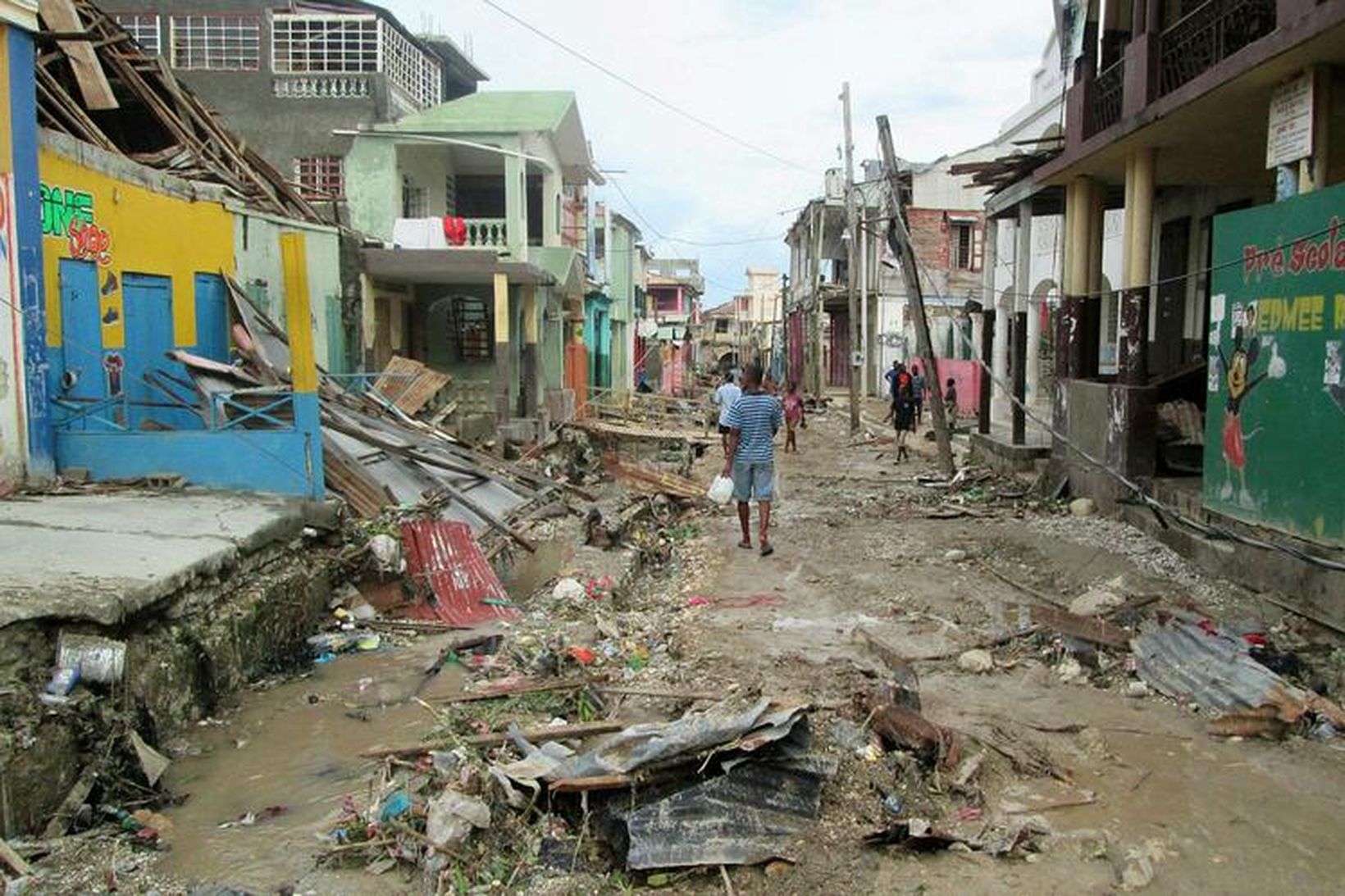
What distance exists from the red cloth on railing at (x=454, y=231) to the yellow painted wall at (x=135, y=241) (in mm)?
6449

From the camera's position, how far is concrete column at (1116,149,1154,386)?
35.6ft

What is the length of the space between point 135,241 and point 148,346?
110 cm

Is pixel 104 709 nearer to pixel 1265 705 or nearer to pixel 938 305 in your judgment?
pixel 1265 705

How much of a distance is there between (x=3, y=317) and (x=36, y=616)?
479 cm

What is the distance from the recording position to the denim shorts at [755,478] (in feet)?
32.8

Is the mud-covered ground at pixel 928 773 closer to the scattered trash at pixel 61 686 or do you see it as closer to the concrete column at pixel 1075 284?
the scattered trash at pixel 61 686

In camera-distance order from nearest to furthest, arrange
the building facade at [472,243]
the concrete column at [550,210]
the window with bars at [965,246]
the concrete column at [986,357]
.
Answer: the concrete column at [986,357]
the building facade at [472,243]
the concrete column at [550,210]
the window with bars at [965,246]

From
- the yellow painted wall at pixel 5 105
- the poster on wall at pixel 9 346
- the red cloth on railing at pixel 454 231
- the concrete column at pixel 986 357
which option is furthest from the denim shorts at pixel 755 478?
the red cloth on railing at pixel 454 231

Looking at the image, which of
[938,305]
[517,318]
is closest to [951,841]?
[517,318]

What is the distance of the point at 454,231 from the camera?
19.1 m

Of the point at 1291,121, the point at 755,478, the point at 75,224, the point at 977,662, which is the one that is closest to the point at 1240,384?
the point at 1291,121

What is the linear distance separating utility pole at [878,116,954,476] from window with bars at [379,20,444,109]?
37.9ft

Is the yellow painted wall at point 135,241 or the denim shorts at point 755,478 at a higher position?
the yellow painted wall at point 135,241

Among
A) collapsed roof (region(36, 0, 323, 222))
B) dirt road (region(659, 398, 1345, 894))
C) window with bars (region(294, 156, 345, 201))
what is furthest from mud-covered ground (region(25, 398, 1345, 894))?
window with bars (region(294, 156, 345, 201))
